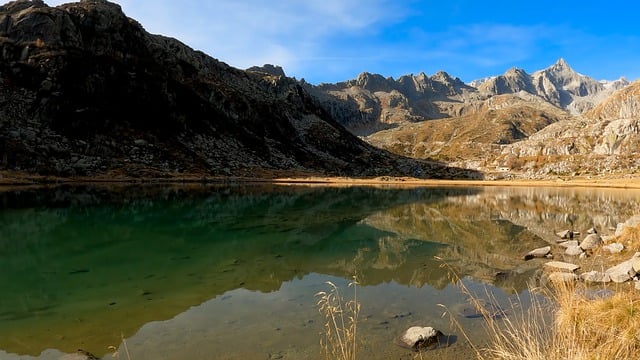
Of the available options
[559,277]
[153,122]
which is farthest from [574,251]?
[153,122]

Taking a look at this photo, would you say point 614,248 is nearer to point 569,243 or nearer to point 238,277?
point 569,243

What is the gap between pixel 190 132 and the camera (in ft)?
418

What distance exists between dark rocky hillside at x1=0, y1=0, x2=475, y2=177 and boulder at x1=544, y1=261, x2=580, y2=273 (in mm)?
93128

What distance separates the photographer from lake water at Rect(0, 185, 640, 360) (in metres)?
11.3

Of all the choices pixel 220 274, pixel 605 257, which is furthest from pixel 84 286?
pixel 605 257

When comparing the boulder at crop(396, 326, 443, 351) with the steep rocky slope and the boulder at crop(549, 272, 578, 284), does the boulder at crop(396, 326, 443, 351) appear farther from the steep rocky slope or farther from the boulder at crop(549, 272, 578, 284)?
the steep rocky slope

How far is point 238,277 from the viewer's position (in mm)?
18453

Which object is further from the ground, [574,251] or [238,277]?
[574,251]

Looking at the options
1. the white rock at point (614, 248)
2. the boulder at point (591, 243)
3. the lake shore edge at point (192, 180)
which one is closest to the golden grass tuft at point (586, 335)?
the white rock at point (614, 248)

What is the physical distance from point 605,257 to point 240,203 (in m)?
42.7

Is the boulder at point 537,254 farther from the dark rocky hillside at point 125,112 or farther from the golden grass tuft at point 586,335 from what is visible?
the dark rocky hillside at point 125,112

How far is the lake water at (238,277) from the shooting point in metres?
11.3

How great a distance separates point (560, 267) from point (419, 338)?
12252 millimetres

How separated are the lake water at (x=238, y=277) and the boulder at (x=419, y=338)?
302 mm
